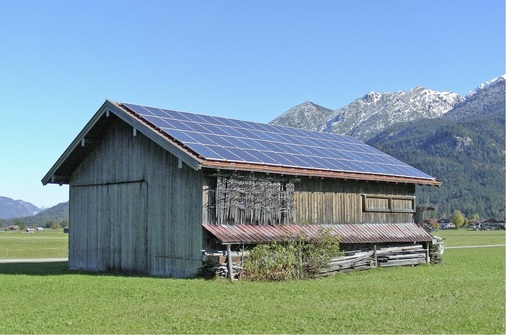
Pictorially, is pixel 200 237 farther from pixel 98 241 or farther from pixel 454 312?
pixel 454 312

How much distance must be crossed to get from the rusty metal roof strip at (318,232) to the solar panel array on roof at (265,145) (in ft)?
9.19

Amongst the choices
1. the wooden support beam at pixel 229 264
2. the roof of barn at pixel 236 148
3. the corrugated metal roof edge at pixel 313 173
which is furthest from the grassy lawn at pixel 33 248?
the wooden support beam at pixel 229 264

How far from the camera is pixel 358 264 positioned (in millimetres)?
33250

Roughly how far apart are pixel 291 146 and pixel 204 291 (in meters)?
14.1

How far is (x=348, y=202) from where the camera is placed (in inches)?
1410

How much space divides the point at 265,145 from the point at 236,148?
10.4 feet

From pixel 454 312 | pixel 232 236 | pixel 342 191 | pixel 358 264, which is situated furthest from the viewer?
pixel 342 191

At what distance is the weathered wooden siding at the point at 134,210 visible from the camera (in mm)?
29422

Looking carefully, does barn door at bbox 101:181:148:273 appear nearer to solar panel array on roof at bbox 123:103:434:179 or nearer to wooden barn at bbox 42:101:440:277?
wooden barn at bbox 42:101:440:277

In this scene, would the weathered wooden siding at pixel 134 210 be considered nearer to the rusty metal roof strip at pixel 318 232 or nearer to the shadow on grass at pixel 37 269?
the shadow on grass at pixel 37 269

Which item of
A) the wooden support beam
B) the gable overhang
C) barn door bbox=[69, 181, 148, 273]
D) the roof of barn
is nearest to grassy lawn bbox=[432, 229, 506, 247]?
the roof of barn

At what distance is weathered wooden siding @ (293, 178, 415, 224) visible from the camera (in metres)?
33.2

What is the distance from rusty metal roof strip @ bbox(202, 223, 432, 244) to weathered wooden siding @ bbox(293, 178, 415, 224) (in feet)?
1.34

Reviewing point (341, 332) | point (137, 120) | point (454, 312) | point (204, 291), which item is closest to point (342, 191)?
point (137, 120)
